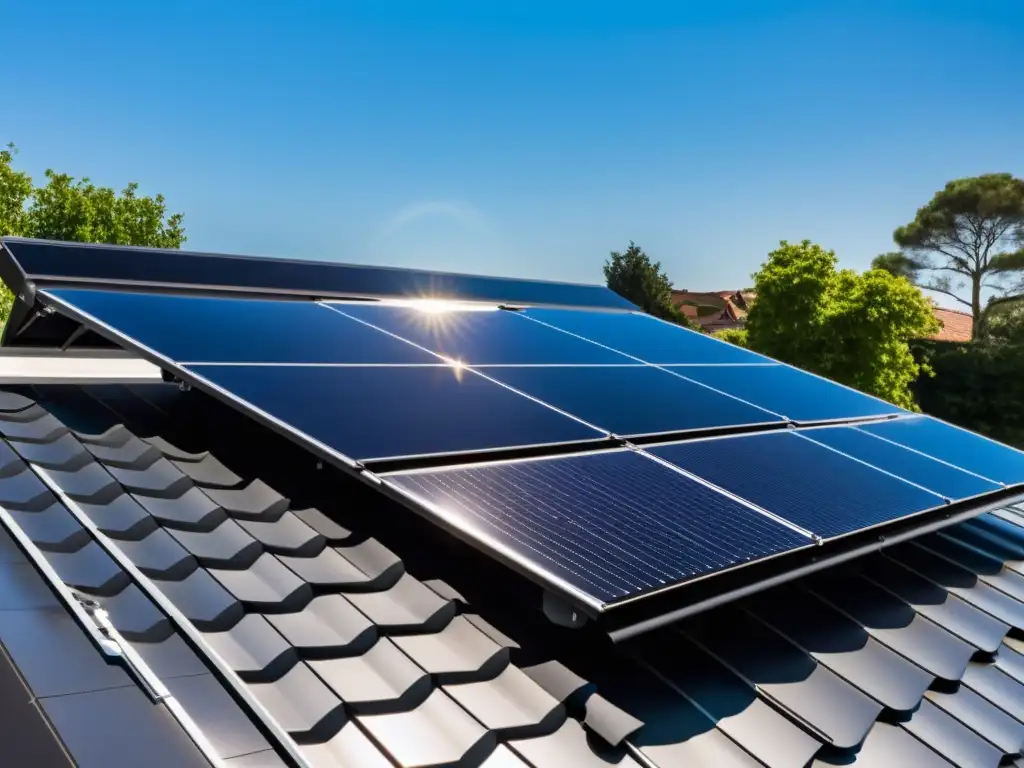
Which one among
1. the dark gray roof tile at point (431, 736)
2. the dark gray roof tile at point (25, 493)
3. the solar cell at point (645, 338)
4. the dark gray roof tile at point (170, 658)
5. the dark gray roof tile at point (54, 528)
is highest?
the solar cell at point (645, 338)

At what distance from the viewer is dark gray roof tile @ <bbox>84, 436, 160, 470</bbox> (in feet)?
15.2

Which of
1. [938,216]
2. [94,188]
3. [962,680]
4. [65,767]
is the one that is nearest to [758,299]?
[938,216]

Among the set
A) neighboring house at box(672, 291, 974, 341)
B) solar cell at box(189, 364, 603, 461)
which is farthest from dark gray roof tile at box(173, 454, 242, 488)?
neighboring house at box(672, 291, 974, 341)

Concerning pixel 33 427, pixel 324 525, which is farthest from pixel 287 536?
pixel 33 427

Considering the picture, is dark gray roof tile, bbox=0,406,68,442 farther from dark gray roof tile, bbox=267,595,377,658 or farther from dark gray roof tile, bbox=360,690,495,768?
dark gray roof tile, bbox=360,690,495,768

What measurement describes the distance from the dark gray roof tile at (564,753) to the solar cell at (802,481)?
1.81 metres

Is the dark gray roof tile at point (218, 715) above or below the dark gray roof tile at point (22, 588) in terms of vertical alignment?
below

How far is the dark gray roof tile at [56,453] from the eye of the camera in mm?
4523

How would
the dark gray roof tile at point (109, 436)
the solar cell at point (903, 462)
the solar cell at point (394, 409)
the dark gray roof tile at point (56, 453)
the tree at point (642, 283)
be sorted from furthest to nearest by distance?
the tree at point (642, 283)
the solar cell at point (903, 462)
the dark gray roof tile at point (109, 436)
the dark gray roof tile at point (56, 453)
the solar cell at point (394, 409)

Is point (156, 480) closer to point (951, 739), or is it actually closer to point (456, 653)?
point (456, 653)

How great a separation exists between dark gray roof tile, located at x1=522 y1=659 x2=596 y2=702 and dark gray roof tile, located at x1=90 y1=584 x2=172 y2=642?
1.57 meters

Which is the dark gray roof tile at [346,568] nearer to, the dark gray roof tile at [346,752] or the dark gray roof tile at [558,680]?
the dark gray roof tile at [558,680]

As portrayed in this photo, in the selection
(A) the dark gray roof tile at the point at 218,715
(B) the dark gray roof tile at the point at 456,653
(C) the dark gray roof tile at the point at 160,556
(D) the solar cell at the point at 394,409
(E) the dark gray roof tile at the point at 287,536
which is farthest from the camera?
(D) the solar cell at the point at 394,409

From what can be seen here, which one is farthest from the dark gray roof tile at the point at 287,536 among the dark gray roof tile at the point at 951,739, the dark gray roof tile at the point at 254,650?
the dark gray roof tile at the point at 951,739
